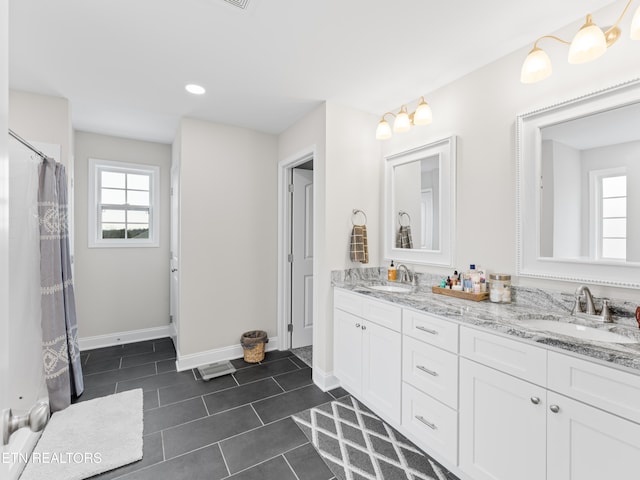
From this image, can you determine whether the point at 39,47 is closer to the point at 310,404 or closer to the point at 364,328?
the point at 364,328

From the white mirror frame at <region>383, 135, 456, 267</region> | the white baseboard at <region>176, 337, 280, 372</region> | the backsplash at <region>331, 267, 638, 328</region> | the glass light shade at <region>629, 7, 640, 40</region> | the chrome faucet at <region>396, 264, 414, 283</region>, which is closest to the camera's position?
the glass light shade at <region>629, 7, 640, 40</region>

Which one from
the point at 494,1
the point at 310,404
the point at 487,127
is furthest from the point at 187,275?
the point at 494,1

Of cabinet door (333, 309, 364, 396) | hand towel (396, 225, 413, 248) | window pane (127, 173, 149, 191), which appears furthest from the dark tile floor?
window pane (127, 173, 149, 191)

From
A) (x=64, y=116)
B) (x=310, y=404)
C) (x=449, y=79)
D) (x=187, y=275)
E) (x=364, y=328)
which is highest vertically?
(x=449, y=79)

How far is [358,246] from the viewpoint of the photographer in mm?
2615

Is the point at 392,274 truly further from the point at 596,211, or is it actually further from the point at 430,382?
the point at 596,211

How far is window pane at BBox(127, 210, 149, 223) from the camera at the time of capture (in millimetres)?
3689

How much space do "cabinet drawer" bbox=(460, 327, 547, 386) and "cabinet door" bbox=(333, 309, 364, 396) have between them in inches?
34.9

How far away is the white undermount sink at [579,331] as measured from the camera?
1.30 metres

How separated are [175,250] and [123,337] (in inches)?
52.4

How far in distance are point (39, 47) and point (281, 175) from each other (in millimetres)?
2091

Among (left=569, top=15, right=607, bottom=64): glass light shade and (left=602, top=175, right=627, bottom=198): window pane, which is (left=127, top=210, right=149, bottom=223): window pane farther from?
(left=602, top=175, right=627, bottom=198): window pane

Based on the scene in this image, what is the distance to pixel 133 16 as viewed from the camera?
1609mm

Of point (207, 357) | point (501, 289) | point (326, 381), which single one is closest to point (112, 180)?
point (207, 357)
